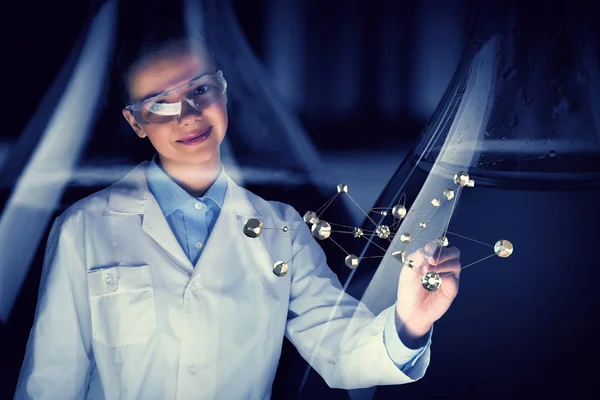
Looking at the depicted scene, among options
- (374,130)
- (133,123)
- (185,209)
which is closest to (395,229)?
(374,130)

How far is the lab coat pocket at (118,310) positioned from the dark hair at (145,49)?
0.26 meters

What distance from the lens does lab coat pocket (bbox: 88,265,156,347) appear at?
0.79 metres

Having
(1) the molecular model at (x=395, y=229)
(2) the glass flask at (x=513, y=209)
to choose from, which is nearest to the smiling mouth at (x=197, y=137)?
(1) the molecular model at (x=395, y=229)

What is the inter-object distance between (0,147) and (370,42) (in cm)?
56

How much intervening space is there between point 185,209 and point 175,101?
6.4 inches

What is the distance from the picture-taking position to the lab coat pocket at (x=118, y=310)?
79 centimetres

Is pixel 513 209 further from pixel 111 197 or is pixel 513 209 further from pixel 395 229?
pixel 111 197

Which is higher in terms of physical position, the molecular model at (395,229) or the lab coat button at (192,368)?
the molecular model at (395,229)

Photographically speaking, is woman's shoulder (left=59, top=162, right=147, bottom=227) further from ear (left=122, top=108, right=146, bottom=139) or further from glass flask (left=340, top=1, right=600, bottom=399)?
glass flask (left=340, top=1, right=600, bottom=399)

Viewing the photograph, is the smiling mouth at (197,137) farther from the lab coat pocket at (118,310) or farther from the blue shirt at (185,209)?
the lab coat pocket at (118,310)

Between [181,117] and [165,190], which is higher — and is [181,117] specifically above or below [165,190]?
above

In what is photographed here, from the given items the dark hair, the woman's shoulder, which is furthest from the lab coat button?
the dark hair

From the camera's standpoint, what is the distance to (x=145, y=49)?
31.4 inches

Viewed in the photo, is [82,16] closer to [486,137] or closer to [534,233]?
[486,137]
